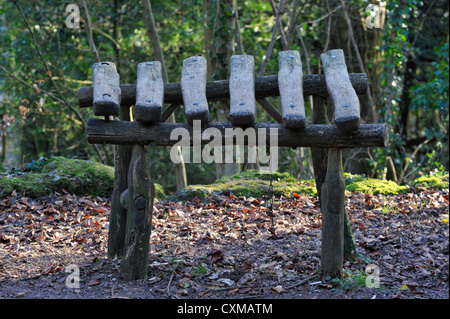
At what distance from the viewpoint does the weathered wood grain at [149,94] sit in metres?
4.80

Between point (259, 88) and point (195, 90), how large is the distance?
70 cm

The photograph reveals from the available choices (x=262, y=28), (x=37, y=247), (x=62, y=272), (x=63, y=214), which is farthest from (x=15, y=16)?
(x=62, y=272)

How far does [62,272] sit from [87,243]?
105 cm

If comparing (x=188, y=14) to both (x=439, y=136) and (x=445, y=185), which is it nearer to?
(x=439, y=136)

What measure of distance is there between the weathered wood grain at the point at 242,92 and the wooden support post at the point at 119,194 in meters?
1.25

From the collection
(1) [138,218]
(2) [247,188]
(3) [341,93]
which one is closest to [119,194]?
(1) [138,218]

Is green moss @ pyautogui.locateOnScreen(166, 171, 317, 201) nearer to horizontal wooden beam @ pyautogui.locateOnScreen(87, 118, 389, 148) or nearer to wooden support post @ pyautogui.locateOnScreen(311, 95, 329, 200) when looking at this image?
wooden support post @ pyautogui.locateOnScreen(311, 95, 329, 200)

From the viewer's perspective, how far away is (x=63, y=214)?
24.4ft

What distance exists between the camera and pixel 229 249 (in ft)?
19.5

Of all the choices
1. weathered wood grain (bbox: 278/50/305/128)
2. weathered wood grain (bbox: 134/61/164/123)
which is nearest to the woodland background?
weathered wood grain (bbox: 278/50/305/128)

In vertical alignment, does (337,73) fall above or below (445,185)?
above

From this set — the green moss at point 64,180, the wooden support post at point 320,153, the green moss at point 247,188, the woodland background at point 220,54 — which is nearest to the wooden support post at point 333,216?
the wooden support post at point 320,153

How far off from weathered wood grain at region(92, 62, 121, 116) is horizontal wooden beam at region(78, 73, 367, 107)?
24 cm
